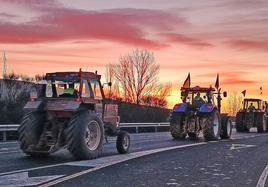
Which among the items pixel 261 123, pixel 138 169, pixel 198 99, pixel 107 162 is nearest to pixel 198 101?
pixel 198 99

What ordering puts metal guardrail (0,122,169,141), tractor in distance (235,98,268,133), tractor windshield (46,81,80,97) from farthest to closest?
tractor in distance (235,98,268,133) → metal guardrail (0,122,169,141) → tractor windshield (46,81,80,97)

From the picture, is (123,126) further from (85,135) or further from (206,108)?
(85,135)

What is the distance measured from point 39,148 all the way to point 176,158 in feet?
13.2

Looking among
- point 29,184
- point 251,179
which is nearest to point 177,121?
point 251,179

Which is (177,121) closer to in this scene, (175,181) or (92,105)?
(92,105)

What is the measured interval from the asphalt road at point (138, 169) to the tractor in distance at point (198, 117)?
761cm

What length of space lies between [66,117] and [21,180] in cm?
Answer: 488

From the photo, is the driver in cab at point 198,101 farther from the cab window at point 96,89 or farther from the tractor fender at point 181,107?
the cab window at point 96,89

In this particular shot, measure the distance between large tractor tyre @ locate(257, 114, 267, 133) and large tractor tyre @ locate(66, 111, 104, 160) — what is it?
24854 mm

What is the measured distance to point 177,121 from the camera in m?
25.8

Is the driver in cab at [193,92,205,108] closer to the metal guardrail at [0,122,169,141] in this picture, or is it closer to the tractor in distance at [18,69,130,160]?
the metal guardrail at [0,122,169,141]

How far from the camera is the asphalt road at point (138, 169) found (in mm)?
10914

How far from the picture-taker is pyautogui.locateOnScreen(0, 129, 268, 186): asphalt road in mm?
10914

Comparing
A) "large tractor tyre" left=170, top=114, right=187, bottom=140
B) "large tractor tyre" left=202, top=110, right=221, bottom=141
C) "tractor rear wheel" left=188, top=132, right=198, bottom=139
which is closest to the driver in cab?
"large tractor tyre" left=202, top=110, right=221, bottom=141
